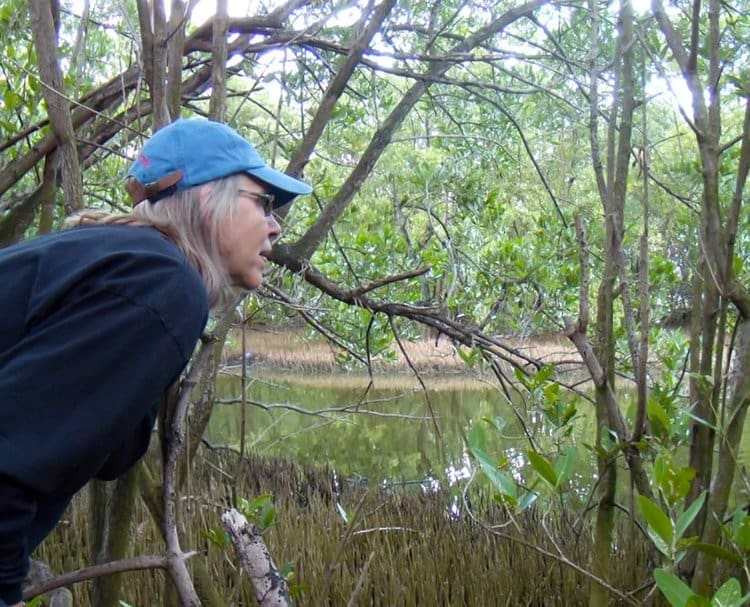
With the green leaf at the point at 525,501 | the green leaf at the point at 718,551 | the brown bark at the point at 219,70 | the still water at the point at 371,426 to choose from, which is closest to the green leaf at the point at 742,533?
the green leaf at the point at 718,551

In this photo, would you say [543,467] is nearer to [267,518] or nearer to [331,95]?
[267,518]

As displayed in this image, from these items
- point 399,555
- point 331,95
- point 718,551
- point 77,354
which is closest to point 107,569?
point 77,354

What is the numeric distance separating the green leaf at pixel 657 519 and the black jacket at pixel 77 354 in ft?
2.32

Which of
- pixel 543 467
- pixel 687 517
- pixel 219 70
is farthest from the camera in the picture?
pixel 219 70

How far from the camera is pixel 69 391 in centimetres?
97

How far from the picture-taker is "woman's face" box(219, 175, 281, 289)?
1.18m

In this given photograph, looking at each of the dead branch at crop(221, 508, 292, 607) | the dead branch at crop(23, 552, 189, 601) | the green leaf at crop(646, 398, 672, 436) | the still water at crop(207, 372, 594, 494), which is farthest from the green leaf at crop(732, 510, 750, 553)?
the still water at crop(207, 372, 594, 494)

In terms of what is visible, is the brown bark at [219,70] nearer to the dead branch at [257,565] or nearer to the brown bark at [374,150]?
the brown bark at [374,150]

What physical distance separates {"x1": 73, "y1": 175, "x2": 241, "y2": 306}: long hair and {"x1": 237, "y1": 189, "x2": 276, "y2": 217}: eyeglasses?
1 centimetres

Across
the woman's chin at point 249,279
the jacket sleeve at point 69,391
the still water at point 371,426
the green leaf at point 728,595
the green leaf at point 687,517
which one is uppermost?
the woman's chin at point 249,279

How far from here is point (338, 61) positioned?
10.7ft

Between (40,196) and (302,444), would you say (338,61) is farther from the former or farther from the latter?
(302,444)

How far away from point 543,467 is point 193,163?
80 cm

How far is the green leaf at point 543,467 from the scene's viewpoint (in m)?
1.58
